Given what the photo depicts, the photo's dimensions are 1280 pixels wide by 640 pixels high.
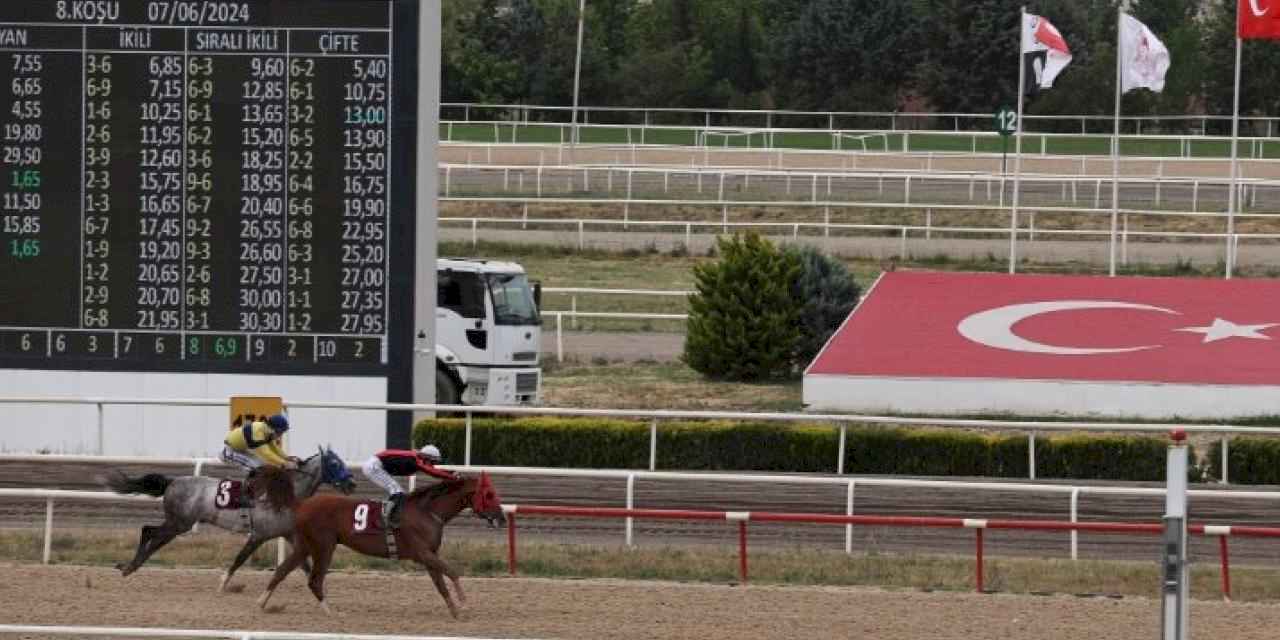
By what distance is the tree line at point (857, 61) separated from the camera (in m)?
47.0

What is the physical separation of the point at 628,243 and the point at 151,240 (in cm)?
1610

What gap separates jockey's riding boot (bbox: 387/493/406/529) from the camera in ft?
38.1

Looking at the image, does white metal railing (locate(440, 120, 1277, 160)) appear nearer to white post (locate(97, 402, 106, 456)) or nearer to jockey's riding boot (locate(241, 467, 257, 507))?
white post (locate(97, 402, 106, 456))

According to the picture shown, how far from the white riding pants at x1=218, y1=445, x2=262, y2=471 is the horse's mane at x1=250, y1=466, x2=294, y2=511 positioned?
0.71 metres

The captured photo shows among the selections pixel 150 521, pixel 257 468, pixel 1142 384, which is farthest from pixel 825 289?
pixel 257 468

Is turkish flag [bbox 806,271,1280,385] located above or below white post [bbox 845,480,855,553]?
above

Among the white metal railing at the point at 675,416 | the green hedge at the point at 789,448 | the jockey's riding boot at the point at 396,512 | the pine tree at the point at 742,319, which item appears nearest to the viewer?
the jockey's riding boot at the point at 396,512

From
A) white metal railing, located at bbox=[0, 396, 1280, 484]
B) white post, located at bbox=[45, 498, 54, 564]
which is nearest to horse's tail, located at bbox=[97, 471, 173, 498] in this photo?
white post, located at bbox=[45, 498, 54, 564]

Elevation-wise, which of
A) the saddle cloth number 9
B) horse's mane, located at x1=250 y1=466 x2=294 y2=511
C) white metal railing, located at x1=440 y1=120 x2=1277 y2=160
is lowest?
the saddle cloth number 9

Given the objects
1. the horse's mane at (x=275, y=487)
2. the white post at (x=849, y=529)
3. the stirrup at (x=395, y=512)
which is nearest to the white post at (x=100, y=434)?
the horse's mane at (x=275, y=487)

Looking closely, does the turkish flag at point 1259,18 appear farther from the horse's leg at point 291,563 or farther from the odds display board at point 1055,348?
the horse's leg at point 291,563

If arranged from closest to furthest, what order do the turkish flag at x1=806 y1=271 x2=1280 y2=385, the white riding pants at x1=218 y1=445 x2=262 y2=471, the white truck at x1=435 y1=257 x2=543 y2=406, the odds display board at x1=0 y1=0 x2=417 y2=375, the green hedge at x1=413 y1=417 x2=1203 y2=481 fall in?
the white riding pants at x1=218 y1=445 x2=262 y2=471
the odds display board at x1=0 y1=0 x2=417 y2=375
the green hedge at x1=413 y1=417 x2=1203 y2=481
the turkish flag at x1=806 y1=271 x2=1280 y2=385
the white truck at x1=435 y1=257 x2=543 y2=406

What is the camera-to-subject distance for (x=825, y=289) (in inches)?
914

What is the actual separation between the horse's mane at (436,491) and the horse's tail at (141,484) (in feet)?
4.66
